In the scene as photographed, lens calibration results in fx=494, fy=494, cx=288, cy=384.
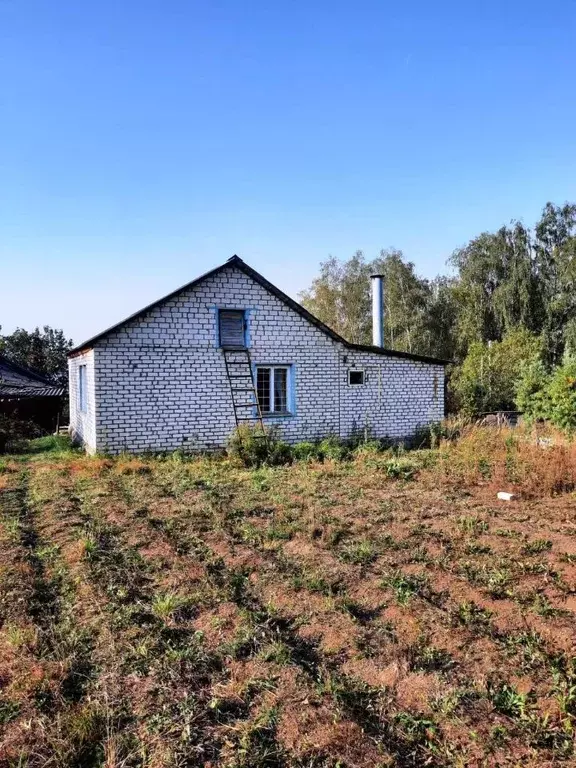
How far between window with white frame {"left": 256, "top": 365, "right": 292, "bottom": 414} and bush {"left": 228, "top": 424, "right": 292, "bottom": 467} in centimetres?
138

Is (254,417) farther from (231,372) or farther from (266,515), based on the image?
(266,515)

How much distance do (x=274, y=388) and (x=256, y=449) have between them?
90.8 inches

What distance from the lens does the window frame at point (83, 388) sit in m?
12.6

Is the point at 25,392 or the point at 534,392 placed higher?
the point at 25,392

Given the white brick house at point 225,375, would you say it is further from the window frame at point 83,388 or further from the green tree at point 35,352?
the green tree at point 35,352

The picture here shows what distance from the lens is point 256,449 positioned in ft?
35.3

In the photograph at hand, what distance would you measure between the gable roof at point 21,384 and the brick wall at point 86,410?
Answer: 6.34 m

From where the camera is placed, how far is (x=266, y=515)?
6.53m

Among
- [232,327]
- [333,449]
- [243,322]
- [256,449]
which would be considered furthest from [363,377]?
[256,449]

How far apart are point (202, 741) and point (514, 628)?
2284 mm

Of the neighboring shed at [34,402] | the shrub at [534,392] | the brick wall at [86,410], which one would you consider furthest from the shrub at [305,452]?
the neighboring shed at [34,402]

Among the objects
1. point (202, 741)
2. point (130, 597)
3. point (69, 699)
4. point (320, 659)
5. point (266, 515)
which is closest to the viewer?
point (202, 741)

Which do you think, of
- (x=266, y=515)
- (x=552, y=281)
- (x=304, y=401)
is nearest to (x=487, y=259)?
(x=552, y=281)

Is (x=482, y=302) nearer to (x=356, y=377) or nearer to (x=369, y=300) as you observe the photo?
(x=369, y=300)
